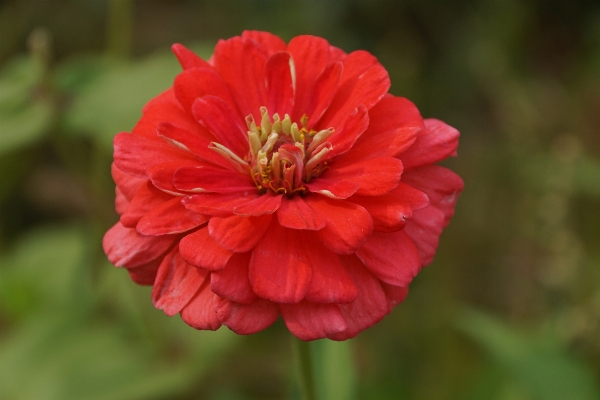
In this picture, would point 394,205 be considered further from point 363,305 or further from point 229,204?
point 229,204

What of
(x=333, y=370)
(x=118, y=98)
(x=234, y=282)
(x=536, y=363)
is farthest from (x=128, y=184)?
(x=536, y=363)

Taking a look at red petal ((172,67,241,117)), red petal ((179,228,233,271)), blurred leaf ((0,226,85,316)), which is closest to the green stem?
red petal ((179,228,233,271))

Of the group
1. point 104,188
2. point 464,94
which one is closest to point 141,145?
point 104,188

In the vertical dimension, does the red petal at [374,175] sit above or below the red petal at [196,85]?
below

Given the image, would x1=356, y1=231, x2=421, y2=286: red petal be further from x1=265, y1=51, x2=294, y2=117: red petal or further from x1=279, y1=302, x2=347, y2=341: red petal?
x1=265, y1=51, x2=294, y2=117: red petal

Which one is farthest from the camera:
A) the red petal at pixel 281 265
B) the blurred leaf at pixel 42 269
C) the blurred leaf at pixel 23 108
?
the blurred leaf at pixel 42 269

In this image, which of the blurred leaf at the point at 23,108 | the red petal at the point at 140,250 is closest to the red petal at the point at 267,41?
the red petal at the point at 140,250

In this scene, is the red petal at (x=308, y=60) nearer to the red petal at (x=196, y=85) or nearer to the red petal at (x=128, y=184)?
the red petal at (x=196, y=85)
